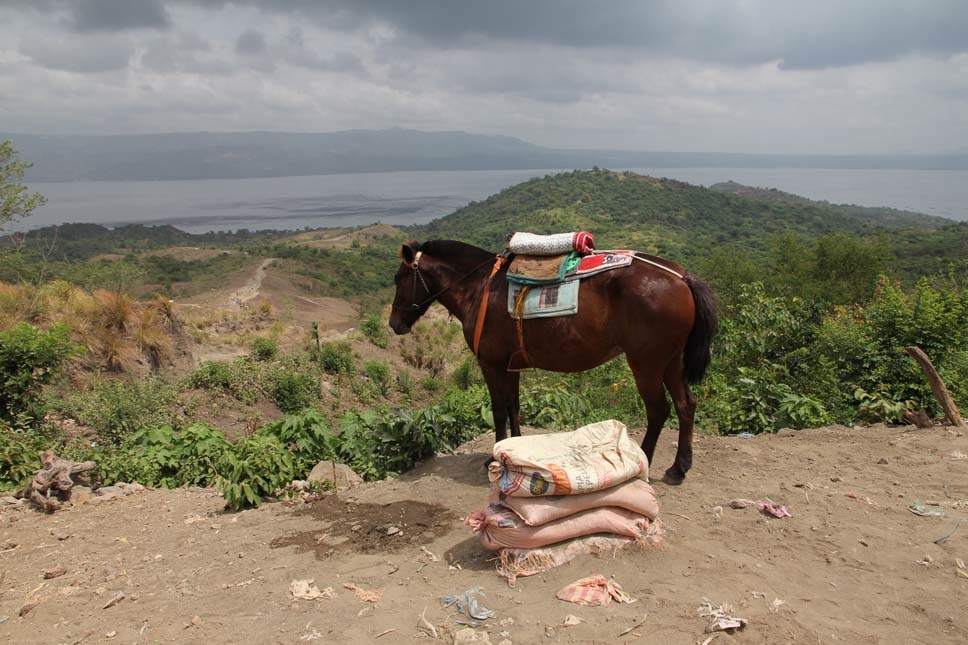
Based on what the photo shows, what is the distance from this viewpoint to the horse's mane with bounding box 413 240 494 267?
571 centimetres

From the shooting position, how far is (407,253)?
5.71m

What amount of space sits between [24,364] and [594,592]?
7.46 meters

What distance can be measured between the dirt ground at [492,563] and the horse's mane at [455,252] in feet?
6.58

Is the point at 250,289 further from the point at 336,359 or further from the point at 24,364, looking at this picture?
the point at 24,364

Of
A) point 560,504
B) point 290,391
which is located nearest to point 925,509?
point 560,504

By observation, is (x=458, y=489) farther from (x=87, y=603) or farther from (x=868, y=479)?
(x=868, y=479)

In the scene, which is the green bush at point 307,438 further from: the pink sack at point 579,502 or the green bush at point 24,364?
the green bush at point 24,364

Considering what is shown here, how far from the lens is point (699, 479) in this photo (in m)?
4.96

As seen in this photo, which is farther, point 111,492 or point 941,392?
point 941,392

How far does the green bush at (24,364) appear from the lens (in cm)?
703

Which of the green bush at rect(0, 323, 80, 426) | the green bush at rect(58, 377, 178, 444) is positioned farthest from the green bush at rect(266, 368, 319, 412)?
the green bush at rect(0, 323, 80, 426)

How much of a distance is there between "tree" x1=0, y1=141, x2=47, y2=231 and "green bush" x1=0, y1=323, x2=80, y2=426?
8.88 metres

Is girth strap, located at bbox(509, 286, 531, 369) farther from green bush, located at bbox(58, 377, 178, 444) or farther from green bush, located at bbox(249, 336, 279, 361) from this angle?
green bush, located at bbox(249, 336, 279, 361)

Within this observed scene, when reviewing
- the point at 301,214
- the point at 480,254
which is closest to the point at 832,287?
the point at 480,254
